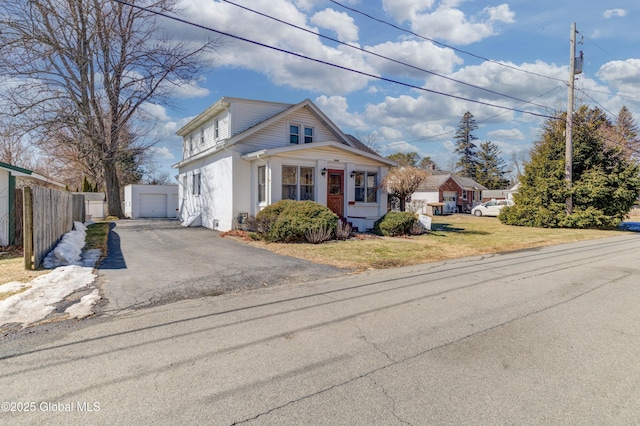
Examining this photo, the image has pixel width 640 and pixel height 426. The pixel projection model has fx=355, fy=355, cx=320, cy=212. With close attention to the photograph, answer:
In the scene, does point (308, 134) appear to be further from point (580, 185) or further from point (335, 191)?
point (580, 185)

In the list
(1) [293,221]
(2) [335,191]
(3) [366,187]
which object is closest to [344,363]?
(1) [293,221]

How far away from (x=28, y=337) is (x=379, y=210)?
15.0m

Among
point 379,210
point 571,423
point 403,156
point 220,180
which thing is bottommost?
point 571,423

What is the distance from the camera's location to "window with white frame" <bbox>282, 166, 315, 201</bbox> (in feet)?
49.9

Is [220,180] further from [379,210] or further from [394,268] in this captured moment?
[394,268]

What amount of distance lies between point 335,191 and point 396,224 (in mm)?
3307

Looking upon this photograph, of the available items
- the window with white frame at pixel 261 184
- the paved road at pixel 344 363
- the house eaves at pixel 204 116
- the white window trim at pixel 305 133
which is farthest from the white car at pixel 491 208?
the paved road at pixel 344 363

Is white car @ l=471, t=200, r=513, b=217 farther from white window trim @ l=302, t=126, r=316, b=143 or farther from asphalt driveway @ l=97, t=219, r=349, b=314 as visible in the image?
asphalt driveway @ l=97, t=219, r=349, b=314

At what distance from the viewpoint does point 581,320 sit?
4824 millimetres

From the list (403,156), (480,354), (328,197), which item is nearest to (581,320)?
(480,354)

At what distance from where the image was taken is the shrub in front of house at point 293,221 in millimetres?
12156

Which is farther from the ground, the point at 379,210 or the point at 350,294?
the point at 379,210

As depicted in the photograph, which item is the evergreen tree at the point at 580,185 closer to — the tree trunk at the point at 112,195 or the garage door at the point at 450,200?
the garage door at the point at 450,200

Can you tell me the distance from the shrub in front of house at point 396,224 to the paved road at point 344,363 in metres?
8.66
